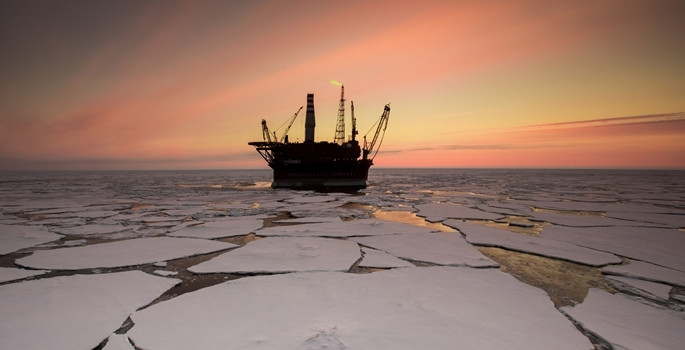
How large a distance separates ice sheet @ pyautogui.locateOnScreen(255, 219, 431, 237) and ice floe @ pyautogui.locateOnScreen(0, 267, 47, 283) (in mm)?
3035

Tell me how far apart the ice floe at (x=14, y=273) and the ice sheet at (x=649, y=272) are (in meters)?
6.80

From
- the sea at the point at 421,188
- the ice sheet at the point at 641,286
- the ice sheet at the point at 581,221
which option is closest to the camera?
the ice sheet at the point at 641,286

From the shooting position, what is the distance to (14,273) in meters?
3.49

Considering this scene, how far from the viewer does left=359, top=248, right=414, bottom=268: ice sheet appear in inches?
153

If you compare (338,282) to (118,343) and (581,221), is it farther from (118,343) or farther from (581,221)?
(581,221)

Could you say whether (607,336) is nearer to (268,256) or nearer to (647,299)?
(647,299)

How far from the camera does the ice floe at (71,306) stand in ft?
7.04

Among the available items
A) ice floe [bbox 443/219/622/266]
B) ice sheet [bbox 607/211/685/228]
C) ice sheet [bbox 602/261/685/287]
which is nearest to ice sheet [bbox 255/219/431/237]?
ice floe [bbox 443/219/622/266]

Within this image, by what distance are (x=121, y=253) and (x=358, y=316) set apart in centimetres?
378

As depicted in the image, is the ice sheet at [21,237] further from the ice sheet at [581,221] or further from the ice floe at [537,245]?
the ice sheet at [581,221]

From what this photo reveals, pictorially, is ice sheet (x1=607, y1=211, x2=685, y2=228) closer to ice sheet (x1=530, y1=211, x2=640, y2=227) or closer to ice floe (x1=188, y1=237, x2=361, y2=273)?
ice sheet (x1=530, y1=211, x2=640, y2=227)

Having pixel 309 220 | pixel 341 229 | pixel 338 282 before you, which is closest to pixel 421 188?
pixel 309 220

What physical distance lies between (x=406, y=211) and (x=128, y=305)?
7.94 meters

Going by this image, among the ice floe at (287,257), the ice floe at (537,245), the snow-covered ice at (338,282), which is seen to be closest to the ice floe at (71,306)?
the snow-covered ice at (338,282)
